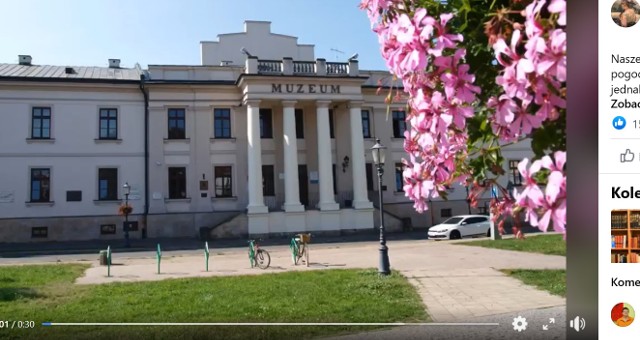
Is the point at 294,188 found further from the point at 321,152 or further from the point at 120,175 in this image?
the point at 120,175

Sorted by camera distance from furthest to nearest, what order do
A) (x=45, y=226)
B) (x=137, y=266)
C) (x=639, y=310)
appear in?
A: (x=45, y=226), (x=137, y=266), (x=639, y=310)

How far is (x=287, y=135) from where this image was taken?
72.3ft

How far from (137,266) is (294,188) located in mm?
10554

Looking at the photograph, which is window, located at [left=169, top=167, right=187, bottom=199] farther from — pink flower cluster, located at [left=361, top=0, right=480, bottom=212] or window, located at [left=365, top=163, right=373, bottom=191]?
pink flower cluster, located at [left=361, top=0, right=480, bottom=212]

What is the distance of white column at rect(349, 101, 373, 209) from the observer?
2261 centimetres

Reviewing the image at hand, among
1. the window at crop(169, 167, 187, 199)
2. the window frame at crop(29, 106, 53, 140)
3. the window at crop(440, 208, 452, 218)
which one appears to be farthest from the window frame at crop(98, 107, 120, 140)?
the window at crop(440, 208, 452, 218)

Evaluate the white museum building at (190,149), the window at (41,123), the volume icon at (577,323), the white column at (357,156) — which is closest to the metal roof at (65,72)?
the white museum building at (190,149)

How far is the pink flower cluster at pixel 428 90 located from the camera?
976 mm

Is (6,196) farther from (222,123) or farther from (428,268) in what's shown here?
(428,268)

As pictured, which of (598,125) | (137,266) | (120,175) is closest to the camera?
(598,125)

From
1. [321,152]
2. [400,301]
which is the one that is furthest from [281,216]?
[400,301]

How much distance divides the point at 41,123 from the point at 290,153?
34.7 feet

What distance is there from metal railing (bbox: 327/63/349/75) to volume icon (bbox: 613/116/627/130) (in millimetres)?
21657

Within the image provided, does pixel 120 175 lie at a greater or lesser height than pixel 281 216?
greater
